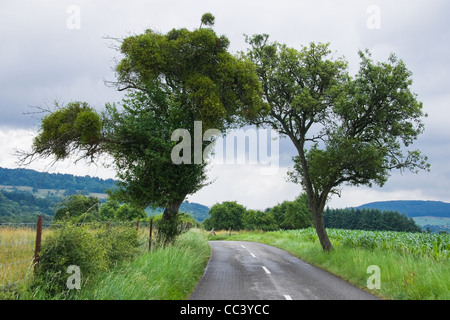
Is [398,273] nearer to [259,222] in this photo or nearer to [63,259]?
[63,259]

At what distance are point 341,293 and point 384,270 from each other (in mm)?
2592

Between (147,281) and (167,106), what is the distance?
894cm

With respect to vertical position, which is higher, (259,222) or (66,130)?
(66,130)

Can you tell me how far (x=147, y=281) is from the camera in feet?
26.6

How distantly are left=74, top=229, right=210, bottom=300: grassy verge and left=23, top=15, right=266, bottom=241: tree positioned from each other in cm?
409

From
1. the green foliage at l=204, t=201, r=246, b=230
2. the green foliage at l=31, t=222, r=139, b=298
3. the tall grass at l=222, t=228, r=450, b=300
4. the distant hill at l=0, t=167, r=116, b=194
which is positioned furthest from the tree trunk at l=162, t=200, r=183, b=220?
the distant hill at l=0, t=167, r=116, b=194

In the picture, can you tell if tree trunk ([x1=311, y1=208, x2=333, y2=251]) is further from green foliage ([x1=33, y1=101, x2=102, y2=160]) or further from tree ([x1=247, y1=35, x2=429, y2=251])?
green foliage ([x1=33, y1=101, x2=102, y2=160])

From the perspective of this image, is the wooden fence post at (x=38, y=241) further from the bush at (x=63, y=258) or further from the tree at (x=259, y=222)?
the tree at (x=259, y=222)

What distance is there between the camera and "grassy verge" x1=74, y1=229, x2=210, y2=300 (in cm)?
680

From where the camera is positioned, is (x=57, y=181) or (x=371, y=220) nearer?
(x=371, y=220)

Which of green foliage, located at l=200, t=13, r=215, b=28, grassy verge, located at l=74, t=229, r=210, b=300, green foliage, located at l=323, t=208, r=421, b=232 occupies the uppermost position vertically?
green foliage, located at l=200, t=13, r=215, b=28

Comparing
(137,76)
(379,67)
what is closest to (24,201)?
(137,76)

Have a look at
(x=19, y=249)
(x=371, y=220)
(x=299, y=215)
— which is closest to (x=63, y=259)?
(x=19, y=249)
